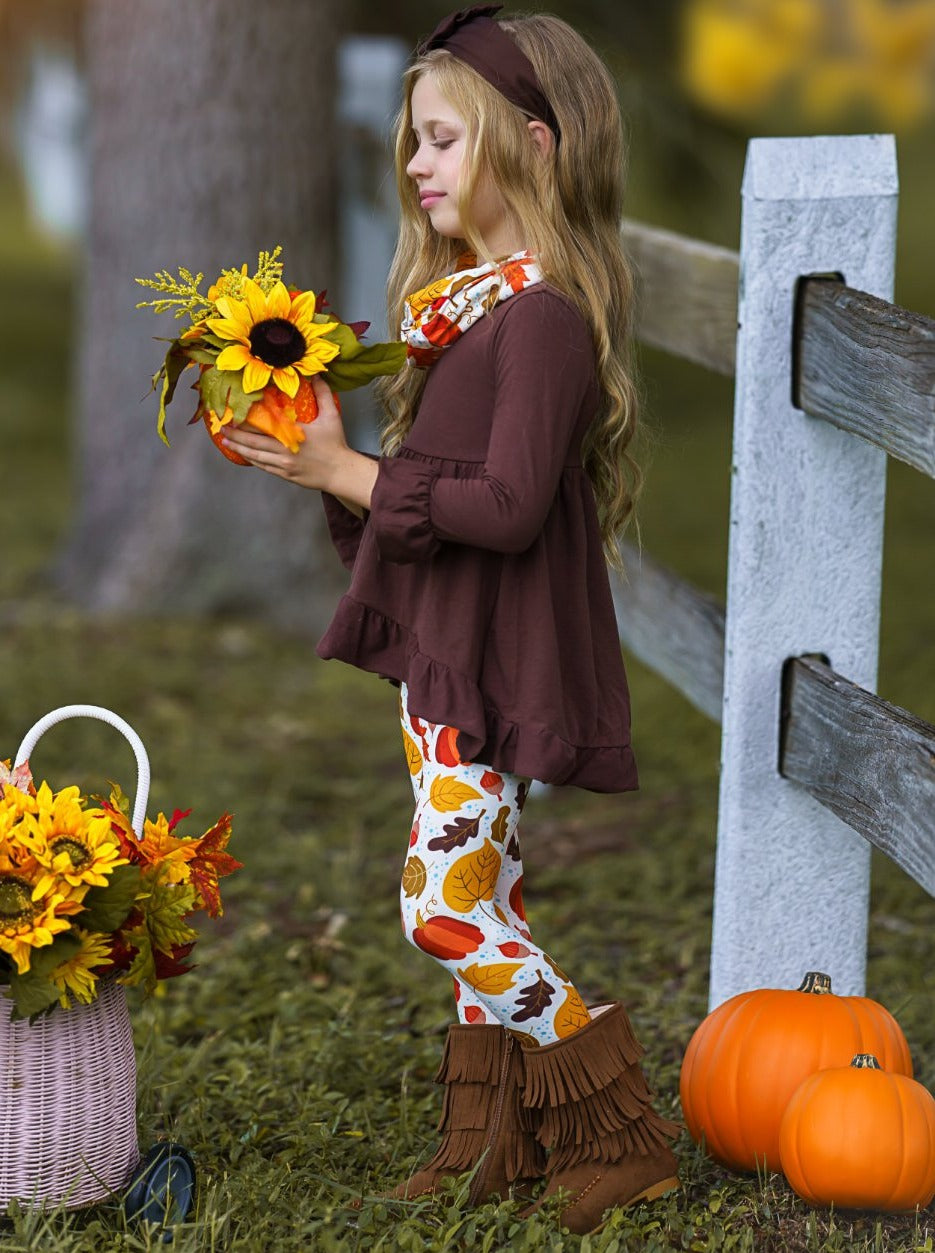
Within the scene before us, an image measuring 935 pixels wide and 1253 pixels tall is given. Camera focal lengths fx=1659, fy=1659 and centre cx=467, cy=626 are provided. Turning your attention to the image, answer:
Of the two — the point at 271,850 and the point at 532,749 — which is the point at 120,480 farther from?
the point at 532,749

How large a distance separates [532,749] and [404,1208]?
75cm

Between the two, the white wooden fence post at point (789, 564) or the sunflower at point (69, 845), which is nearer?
the sunflower at point (69, 845)

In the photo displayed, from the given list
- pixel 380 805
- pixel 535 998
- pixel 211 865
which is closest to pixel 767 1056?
pixel 535 998

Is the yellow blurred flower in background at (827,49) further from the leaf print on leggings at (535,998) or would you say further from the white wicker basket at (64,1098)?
the white wicker basket at (64,1098)

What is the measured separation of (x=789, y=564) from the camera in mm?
2820

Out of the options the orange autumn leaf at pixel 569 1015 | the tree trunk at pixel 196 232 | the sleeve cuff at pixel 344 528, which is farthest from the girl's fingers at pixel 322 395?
the tree trunk at pixel 196 232

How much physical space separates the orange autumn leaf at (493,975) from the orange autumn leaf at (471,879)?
89 millimetres

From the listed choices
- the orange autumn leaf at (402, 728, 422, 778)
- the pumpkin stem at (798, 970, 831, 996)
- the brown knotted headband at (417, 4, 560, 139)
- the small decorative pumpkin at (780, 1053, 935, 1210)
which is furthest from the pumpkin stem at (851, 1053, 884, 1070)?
the brown knotted headband at (417, 4, 560, 139)

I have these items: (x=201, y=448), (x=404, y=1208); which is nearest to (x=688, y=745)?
(x=201, y=448)

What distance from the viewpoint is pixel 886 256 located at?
2730mm

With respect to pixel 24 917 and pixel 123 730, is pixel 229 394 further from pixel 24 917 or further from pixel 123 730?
pixel 24 917

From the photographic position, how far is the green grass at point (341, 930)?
2.50m

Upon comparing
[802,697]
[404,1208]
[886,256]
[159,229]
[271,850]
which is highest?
[159,229]

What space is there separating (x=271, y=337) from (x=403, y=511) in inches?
11.8
